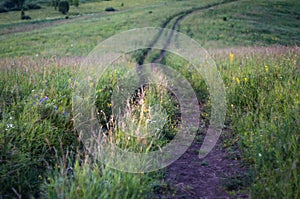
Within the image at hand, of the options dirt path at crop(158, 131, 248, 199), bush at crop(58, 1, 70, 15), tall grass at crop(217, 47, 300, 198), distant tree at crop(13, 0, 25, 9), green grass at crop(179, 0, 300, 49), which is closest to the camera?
tall grass at crop(217, 47, 300, 198)

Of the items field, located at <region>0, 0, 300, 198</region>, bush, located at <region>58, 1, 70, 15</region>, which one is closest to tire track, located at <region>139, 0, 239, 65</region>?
field, located at <region>0, 0, 300, 198</region>

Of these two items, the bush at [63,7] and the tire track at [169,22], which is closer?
the tire track at [169,22]

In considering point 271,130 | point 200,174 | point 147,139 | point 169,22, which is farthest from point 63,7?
point 271,130

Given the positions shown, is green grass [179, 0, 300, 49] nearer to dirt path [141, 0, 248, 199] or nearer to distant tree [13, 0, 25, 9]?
dirt path [141, 0, 248, 199]

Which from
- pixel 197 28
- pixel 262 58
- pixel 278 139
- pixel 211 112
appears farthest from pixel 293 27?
pixel 278 139

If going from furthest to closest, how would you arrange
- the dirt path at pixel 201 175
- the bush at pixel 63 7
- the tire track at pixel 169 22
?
the bush at pixel 63 7, the tire track at pixel 169 22, the dirt path at pixel 201 175

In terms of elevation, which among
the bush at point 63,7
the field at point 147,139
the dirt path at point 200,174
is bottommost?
the dirt path at point 200,174

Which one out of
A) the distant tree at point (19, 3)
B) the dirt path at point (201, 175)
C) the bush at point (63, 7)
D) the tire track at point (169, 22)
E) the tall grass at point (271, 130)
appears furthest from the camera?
the distant tree at point (19, 3)

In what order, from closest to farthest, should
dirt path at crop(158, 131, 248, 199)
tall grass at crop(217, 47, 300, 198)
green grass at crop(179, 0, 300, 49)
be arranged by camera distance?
1. tall grass at crop(217, 47, 300, 198)
2. dirt path at crop(158, 131, 248, 199)
3. green grass at crop(179, 0, 300, 49)

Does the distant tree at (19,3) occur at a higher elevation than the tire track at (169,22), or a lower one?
higher

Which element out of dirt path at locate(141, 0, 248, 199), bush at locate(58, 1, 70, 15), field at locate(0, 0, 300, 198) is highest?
bush at locate(58, 1, 70, 15)

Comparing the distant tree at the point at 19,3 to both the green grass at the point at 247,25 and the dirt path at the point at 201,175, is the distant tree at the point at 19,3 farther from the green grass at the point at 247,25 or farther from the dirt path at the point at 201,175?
the dirt path at the point at 201,175

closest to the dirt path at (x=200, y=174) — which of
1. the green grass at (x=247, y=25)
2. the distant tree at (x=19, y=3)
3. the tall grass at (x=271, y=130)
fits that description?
the tall grass at (x=271, y=130)

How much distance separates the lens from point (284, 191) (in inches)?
129
